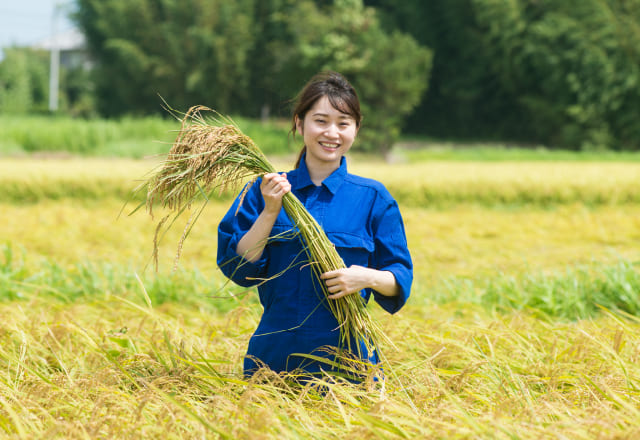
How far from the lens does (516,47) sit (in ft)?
78.5

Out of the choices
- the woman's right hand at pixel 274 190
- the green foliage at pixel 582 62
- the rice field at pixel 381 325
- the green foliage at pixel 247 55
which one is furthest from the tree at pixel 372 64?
the woman's right hand at pixel 274 190

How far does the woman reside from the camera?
196 cm

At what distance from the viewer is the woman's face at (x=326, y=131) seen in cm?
195

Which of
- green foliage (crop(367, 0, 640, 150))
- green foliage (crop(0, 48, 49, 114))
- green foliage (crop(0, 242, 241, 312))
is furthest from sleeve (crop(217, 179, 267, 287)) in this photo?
green foliage (crop(0, 48, 49, 114))

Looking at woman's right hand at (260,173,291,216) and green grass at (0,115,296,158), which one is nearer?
woman's right hand at (260,173,291,216)

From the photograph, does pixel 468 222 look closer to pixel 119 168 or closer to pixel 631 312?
pixel 631 312

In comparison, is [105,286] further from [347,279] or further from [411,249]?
[411,249]

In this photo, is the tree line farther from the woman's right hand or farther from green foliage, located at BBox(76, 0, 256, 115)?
the woman's right hand

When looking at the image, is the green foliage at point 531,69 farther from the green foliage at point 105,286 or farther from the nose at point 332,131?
the nose at point 332,131

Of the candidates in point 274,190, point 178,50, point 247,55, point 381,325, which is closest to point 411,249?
point 381,325

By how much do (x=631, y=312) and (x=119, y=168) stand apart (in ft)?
23.6

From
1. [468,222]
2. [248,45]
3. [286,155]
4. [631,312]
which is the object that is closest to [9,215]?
[468,222]

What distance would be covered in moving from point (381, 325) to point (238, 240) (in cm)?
80

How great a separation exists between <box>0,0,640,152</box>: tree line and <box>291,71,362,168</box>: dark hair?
525 inches
